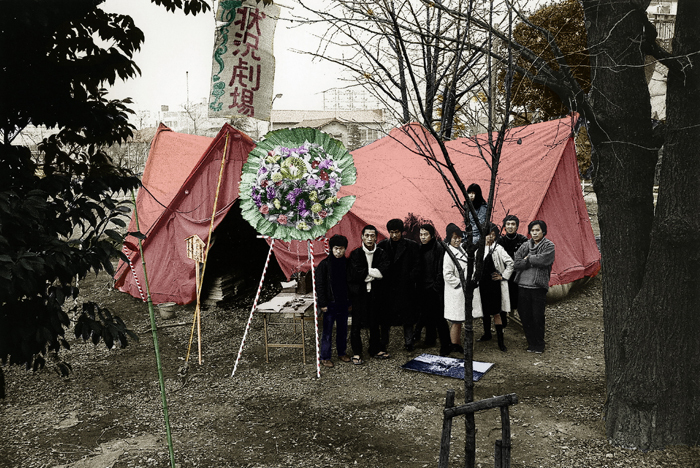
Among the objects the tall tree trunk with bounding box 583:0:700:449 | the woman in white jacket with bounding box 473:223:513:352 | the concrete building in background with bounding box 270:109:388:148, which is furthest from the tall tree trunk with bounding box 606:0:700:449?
the concrete building in background with bounding box 270:109:388:148

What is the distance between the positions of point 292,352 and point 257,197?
188 centimetres

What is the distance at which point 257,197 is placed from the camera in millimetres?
5141

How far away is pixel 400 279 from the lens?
211 inches

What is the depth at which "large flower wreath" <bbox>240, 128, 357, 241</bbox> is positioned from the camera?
5.09 m

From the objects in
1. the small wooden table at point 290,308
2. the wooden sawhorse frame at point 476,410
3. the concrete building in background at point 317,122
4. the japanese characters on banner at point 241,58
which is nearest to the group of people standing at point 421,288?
the small wooden table at point 290,308

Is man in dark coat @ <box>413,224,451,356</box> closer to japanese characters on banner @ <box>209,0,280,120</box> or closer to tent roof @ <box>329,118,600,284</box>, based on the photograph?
tent roof @ <box>329,118,600,284</box>

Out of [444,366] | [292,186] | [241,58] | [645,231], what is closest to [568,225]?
[444,366]

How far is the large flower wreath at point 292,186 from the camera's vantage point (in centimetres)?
509

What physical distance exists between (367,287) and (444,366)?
114 cm

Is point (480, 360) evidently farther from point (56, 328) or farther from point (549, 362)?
point (56, 328)

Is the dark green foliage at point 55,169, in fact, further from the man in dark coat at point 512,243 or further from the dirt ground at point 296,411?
the man in dark coat at point 512,243

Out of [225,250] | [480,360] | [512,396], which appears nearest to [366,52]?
[512,396]

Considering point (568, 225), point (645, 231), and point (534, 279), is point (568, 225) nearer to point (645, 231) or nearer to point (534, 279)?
point (534, 279)

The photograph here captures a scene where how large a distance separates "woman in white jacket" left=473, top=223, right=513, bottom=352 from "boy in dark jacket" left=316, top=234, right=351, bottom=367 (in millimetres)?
1424
